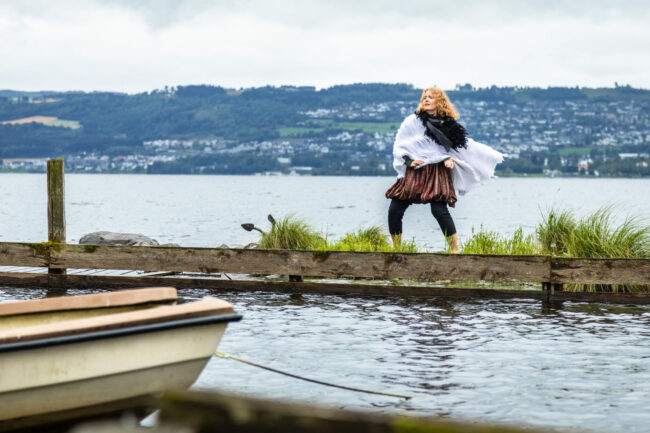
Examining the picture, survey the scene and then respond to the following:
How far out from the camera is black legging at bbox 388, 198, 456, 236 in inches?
488

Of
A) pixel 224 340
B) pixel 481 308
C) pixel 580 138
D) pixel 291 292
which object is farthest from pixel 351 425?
pixel 580 138

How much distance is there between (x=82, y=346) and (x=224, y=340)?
3542 millimetres

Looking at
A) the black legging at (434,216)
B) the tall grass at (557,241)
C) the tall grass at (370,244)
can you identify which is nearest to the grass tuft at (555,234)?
the tall grass at (557,241)

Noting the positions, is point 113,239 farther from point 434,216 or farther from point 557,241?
point 557,241

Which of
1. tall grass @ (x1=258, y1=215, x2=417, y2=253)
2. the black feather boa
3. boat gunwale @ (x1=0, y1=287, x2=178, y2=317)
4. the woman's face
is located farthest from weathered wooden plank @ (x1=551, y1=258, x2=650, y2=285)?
boat gunwale @ (x1=0, y1=287, x2=178, y2=317)

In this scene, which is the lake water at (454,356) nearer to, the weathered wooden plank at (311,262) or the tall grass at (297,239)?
the weathered wooden plank at (311,262)

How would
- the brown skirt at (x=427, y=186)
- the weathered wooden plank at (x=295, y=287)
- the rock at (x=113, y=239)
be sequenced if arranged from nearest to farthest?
the weathered wooden plank at (x=295, y=287) < the brown skirt at (x=427, y=186) < the rock at (x=113, y=239)

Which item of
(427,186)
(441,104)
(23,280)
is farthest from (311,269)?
(23,280)

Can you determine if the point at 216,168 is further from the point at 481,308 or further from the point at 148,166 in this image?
the point at 481,308

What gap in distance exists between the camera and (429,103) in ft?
40.8

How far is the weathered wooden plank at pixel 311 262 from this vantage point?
11.3 meters

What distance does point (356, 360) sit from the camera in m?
8.14

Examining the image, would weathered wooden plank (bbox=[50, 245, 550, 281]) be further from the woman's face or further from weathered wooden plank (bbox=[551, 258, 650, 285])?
the woman's face

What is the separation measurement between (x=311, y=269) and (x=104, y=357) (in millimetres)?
6351
